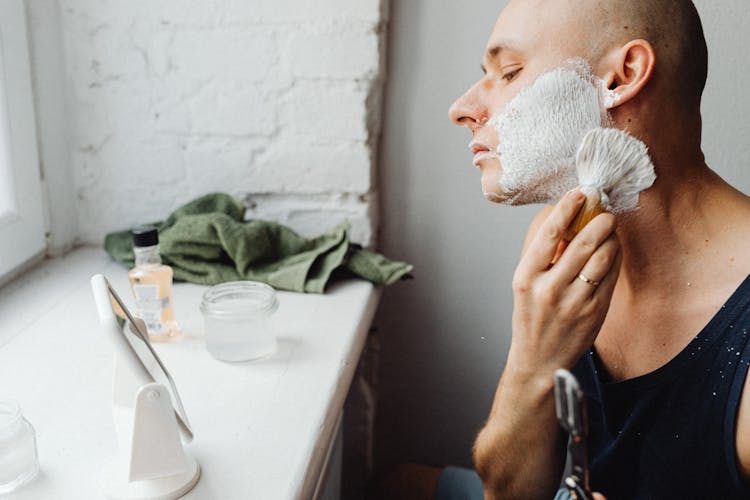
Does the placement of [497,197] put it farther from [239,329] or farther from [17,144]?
[17,144]

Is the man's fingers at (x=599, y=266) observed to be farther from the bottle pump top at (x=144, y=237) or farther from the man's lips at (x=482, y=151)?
the bottle pump top at (x=144, y=237)

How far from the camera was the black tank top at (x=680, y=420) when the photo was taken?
0.82 m

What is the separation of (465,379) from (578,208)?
2.44 ft

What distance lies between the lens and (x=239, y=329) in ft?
3.18

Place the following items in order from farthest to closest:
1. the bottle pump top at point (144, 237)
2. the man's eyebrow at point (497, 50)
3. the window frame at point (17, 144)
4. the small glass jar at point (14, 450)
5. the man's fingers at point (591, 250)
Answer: the window frame at point (17, 144)
the bottle pump top at point (144, 237)
the man's eyebrow at point (497, 50)
the man's fingers at point (591, 250)
the small glass jar at point (14, 450)

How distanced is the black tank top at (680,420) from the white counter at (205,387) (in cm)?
35

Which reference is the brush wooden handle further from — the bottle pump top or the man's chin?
the bottle pump top

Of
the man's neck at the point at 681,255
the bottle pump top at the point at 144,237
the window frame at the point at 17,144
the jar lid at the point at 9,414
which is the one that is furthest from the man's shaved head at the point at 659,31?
the window frame at the point at 17,144

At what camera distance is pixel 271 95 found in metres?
1.33

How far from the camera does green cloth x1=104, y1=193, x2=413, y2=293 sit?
123 centimetres

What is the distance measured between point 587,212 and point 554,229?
4 centimetres

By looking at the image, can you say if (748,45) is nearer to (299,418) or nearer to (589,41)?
(589,41)

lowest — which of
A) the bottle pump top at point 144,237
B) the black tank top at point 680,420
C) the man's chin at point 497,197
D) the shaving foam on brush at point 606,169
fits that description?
the black tank top at point 680,420

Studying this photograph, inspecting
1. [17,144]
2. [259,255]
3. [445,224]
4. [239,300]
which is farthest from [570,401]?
[17,144]
